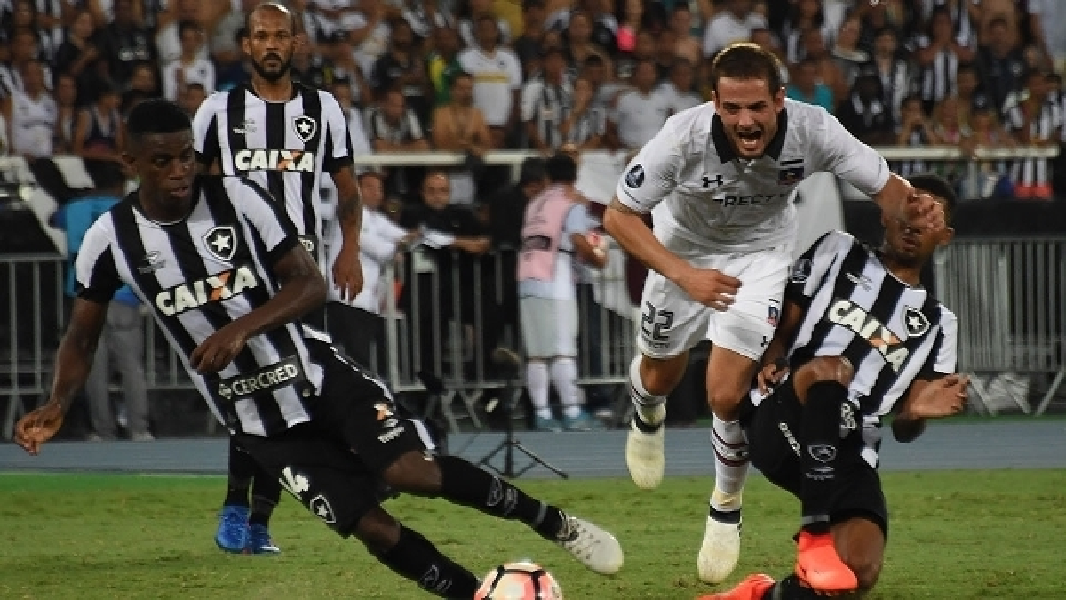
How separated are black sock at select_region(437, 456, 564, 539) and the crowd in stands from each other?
9134mm

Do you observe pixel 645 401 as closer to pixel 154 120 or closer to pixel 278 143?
pixel 278 143

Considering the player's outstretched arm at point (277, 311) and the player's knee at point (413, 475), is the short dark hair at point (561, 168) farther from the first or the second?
the player's knee at point (413, 475)

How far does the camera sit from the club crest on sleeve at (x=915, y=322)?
23.9 ft

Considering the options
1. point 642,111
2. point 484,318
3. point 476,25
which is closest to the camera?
point 484,318

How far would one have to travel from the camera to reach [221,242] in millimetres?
6988

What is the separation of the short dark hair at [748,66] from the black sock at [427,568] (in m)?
2.15

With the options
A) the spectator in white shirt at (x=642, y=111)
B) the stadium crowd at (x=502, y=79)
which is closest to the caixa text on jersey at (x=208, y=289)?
the stadium crowd at (x=502, y=79)

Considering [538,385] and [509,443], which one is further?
[538,385]

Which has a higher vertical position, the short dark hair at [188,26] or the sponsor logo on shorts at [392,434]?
the short dark hair at [188,26]

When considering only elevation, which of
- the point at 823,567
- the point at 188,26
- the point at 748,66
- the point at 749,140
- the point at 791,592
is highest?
the point at 188,26

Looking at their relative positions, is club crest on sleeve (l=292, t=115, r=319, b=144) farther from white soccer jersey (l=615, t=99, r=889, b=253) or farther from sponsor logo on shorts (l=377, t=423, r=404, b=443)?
sponsor logo on shorts (l=377, t=423, r=404, b=443)

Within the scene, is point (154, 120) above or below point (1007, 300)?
above

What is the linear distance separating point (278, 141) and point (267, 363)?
2.64m

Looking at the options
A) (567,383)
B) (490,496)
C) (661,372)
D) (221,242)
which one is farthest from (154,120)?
(567,383)
